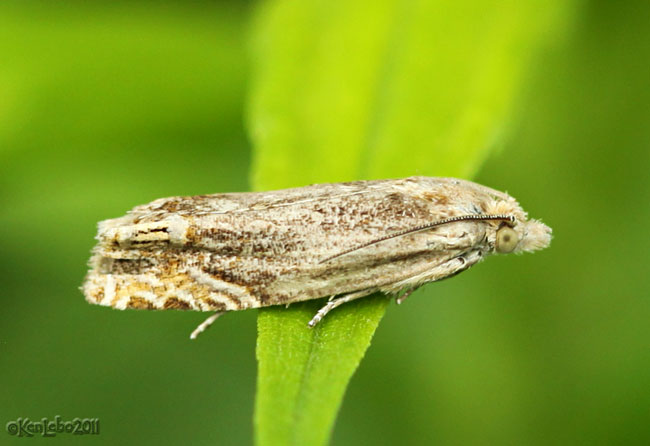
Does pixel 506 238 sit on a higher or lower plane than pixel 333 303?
higher

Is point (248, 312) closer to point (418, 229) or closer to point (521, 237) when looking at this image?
point (418, 229)

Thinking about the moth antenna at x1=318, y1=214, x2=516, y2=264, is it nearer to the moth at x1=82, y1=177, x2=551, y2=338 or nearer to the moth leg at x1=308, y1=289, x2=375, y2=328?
the moth at x1=82, y1=177, x2=551, y2=338

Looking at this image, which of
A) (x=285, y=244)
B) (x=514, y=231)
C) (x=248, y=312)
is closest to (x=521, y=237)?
(x=514, y=231)

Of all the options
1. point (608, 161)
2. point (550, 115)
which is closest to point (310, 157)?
point (550, 115)

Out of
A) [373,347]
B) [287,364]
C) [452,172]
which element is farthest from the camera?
[373,347]

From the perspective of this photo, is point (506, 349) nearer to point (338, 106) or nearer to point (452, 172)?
point (452, 172)

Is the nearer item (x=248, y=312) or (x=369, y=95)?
(x=369, y=95)
